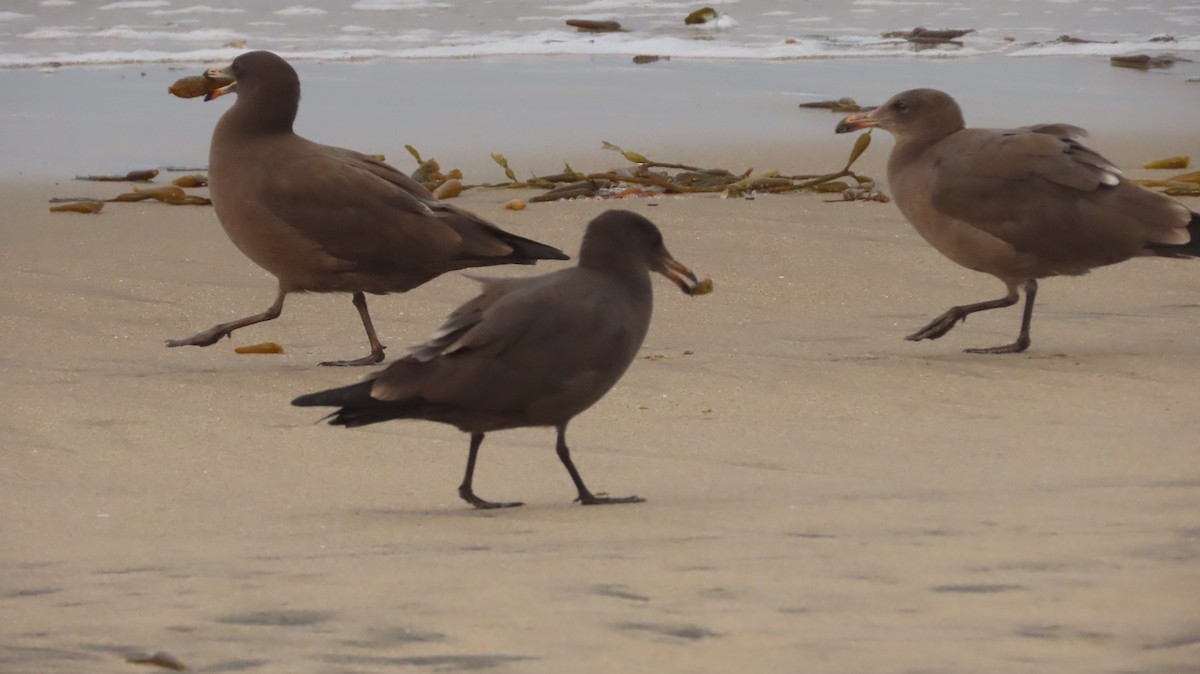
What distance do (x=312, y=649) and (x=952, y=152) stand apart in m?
4.36

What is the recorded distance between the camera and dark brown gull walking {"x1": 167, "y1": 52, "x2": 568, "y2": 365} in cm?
656

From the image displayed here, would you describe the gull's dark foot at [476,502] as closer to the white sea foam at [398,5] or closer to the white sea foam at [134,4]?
the white sea foam at [398,5]

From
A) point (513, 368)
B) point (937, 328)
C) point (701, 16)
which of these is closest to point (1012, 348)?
point (937, 328)

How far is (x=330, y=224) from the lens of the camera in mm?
6555

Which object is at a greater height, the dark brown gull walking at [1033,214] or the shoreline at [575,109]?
the dark brown gull walking at [1033,214]

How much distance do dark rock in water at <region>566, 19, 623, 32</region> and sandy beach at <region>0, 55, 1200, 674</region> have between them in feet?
28.0

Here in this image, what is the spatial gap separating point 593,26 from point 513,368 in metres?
12.5

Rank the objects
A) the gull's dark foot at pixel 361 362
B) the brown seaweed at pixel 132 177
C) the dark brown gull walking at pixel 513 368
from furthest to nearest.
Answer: the brown seaweed at pixel 132 177
the gull's dark foot at pixel 361 362
the dark brown gull walking at pixel 513 368

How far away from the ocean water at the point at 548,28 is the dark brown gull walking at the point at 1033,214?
8331 mm

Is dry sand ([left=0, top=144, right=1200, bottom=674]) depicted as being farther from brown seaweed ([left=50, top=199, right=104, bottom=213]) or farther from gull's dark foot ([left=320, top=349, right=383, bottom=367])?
brown seaweed ([left=50, top=199, right=104, bottom=213])

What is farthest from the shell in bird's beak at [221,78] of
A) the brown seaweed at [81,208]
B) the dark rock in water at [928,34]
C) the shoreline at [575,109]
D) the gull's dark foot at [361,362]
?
the dark rock in water at [928,34]

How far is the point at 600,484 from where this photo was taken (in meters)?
4.75

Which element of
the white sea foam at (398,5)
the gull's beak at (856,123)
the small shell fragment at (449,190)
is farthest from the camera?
the white sea foam at (398,5)

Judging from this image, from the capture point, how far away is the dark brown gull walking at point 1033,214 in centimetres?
673
